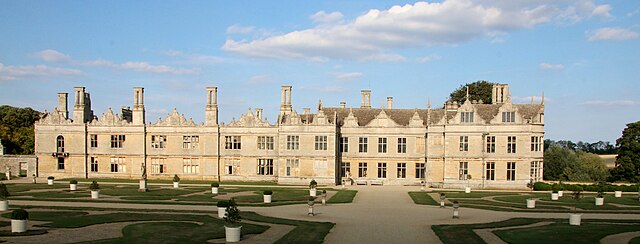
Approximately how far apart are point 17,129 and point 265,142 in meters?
44.7

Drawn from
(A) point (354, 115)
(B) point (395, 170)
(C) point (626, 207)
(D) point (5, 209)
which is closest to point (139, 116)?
(A) point (354, 115)

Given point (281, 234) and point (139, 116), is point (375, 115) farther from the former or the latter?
point (281, 234)

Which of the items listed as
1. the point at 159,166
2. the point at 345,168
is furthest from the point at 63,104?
the point at 345,168

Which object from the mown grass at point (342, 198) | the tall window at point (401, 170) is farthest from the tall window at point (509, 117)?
the mown grass at point (342, 198)

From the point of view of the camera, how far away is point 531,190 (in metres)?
54.8

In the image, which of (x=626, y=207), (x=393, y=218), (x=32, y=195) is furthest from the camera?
(x=32, y=195)

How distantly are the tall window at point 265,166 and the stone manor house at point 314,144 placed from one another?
110 millimetres

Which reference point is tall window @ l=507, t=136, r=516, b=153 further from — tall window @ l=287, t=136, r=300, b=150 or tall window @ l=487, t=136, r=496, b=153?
tall window @ l=287, t=136, r=300, b=150

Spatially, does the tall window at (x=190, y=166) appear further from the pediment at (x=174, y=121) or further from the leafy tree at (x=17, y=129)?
the leafy tree at (x=17, y=129)

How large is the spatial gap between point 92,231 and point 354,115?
Answer: 141 feet

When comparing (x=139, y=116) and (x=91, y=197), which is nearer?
(x=91, y=197)

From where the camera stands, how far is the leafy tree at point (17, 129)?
267 ft

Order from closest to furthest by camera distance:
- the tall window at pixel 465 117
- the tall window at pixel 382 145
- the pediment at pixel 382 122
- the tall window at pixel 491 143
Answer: the tall window at pixel 491 143
the tall window at pixel 465 117
the pediment at pixel 382 122
the tall window at pixel 382 145

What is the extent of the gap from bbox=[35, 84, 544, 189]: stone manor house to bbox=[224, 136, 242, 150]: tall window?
0.42 feet
